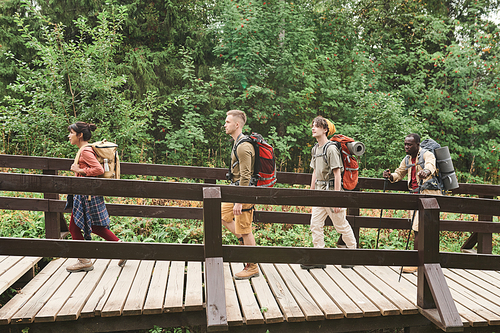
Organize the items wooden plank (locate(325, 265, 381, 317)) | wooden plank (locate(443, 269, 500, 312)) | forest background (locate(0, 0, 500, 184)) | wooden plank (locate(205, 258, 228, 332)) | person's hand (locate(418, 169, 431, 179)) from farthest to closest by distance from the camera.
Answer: forest background (locate(0, 0, 500, 184)) < person's hand (locate(418, 169, 431, 179)) < wooden plank (locate(443, 269, 500, 312)) < wooden plank (locate(325, 265, 381, 317)) < wooden plank (locate(205, 258, 228, 332))

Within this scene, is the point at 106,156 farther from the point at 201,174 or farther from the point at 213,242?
the point at 213,242

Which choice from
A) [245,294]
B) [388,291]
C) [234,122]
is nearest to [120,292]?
[245,294]

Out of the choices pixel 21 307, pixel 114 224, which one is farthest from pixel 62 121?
pixel 21 307

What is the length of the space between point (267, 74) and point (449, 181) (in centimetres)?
782

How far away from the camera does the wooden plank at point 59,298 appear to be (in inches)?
117

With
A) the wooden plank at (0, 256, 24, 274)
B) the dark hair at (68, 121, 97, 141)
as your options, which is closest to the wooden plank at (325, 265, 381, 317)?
the dark hair at (68, 121, 97, 141)

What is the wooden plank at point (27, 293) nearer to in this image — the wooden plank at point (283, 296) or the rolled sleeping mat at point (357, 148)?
the wooden plank at point (283, 296)

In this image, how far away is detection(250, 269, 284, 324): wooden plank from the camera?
312cm

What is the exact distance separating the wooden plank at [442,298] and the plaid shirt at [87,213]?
3.40 meters

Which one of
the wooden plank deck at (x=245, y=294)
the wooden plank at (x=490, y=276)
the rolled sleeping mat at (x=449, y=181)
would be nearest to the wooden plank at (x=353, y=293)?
the wooden plank deck at (x=245, y=294)

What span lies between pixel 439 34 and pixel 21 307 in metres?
13.7

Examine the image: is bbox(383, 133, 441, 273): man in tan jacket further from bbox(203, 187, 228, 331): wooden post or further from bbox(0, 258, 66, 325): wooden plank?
bbox(0, 258, 66, 325): wooden plank

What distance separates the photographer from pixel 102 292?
3434 mm

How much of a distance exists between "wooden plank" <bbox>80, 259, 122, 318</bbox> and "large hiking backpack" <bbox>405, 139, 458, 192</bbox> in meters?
3.73
